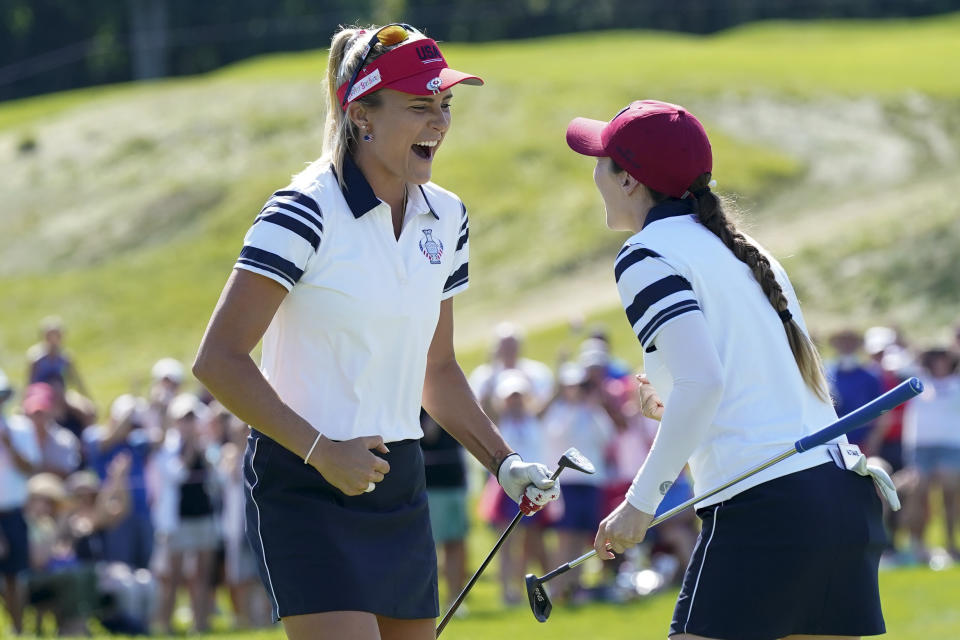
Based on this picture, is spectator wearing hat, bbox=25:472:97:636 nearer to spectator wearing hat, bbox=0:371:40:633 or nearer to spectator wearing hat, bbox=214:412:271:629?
spectator wearing hat, bbox=0:371:40:633

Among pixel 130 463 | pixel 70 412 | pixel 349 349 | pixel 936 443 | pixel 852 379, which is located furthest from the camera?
pixel 70 412

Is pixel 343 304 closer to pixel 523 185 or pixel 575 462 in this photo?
pixel 575 462

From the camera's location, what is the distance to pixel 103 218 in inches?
1560

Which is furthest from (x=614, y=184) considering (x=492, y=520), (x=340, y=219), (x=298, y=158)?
(x=298, y=158)

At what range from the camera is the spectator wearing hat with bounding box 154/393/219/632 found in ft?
40.6

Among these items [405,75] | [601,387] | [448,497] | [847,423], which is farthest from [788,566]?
[601,387]

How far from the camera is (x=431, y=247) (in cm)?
441

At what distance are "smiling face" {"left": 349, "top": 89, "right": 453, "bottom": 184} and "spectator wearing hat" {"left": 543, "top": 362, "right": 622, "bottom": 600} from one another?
26.6ft

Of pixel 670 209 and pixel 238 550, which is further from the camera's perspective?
pixel 238 550

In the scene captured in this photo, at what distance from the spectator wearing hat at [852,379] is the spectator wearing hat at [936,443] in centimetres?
45

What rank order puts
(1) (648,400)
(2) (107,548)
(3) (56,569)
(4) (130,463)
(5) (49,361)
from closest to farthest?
(1) (648,400)
(3) (56,569)
(2) (107,548)
(4) (130,463)
(5) (49,361)

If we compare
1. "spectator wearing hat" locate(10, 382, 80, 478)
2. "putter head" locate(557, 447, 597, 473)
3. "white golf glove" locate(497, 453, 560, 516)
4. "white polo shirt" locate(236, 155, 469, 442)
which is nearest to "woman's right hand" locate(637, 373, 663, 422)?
"putter head" locate(557, 447, 597, 473)

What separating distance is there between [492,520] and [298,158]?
89.2ft

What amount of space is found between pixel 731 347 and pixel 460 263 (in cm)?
102
